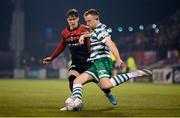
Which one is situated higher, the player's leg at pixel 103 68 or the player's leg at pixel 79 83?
the player's leg at pixel 103 68

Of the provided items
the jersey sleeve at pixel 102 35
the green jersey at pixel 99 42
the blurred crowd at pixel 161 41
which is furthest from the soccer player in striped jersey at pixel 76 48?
the blurred crowd at pixel 161 41

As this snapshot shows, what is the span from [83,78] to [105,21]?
39.8m

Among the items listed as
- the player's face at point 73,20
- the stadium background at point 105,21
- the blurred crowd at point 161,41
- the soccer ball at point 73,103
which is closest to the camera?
the soccer ball at point 73,103

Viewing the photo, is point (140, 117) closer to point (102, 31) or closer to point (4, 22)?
point (102, 31)

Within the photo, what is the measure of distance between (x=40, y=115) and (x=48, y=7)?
4362 centimetres

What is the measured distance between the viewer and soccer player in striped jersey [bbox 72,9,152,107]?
9391 millimetres

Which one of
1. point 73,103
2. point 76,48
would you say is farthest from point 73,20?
point 73,103

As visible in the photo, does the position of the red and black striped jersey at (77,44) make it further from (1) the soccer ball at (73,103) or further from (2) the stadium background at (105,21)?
(2) the stadium background at (105,21)

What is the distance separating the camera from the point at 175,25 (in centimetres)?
3584

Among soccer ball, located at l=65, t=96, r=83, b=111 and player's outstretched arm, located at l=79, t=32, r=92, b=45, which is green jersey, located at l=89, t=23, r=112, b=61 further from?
soccer ball, located at l=65, t=96, r=83, b=111

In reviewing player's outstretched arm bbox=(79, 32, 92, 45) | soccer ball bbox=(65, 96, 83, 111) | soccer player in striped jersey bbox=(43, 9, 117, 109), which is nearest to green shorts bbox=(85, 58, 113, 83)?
soccer player in striped jersey bbox=(43, 9, 117, 109)

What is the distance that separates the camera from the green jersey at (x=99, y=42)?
31.1ft

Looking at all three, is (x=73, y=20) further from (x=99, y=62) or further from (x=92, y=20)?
(x=99, y=62)

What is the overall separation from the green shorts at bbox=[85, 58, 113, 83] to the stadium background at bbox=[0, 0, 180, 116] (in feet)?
63.9
